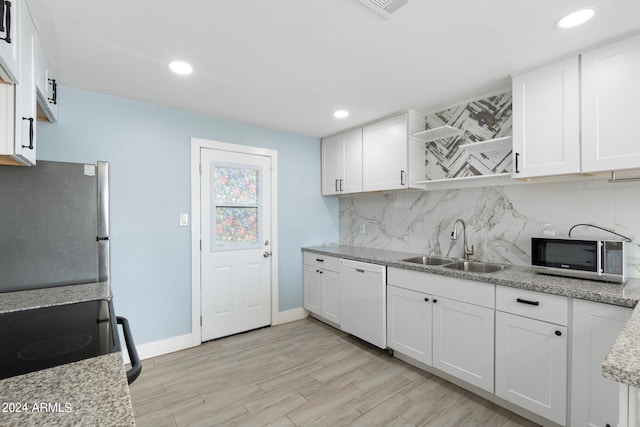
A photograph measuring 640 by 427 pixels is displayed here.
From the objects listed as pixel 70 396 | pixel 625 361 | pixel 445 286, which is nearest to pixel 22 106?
pixel 70 396

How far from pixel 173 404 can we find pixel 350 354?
151 centimetres

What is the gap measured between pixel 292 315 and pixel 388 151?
2.27 meters

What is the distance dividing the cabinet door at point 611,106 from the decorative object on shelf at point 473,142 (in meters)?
0.57

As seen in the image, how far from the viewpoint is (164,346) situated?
290 cm

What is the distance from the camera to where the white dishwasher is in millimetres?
2791

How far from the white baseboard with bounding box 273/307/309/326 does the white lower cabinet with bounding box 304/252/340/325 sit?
0.10 metres

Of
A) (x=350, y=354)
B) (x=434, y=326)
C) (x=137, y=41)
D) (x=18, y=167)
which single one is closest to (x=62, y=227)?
(x=18, y=167)

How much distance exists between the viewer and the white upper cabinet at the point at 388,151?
302 cm

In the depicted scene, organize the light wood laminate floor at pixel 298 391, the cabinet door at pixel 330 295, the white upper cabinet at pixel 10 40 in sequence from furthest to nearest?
the cabinet door at pixel 330 295, the light wood laminate floor at pixel 298 391, the white upper cabinet at pixel 10 40

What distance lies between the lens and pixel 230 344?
3.12 meters

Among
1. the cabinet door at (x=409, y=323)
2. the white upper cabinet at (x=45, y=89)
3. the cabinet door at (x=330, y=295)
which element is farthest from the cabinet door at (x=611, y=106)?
the white upper cabinet at (x=45, y=89)

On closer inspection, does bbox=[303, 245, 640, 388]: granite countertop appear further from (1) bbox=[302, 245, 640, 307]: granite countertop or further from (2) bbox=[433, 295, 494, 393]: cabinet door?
(2) bbox=[433, 295, 494, 393]: cabinet door

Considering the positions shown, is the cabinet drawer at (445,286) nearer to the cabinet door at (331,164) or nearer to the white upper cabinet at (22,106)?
the cabinet door at (331,164)

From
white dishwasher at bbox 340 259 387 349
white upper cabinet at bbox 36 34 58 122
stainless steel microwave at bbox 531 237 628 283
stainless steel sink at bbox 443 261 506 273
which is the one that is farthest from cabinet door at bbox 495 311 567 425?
white upper cabinet at bbox 36 34 58 122
